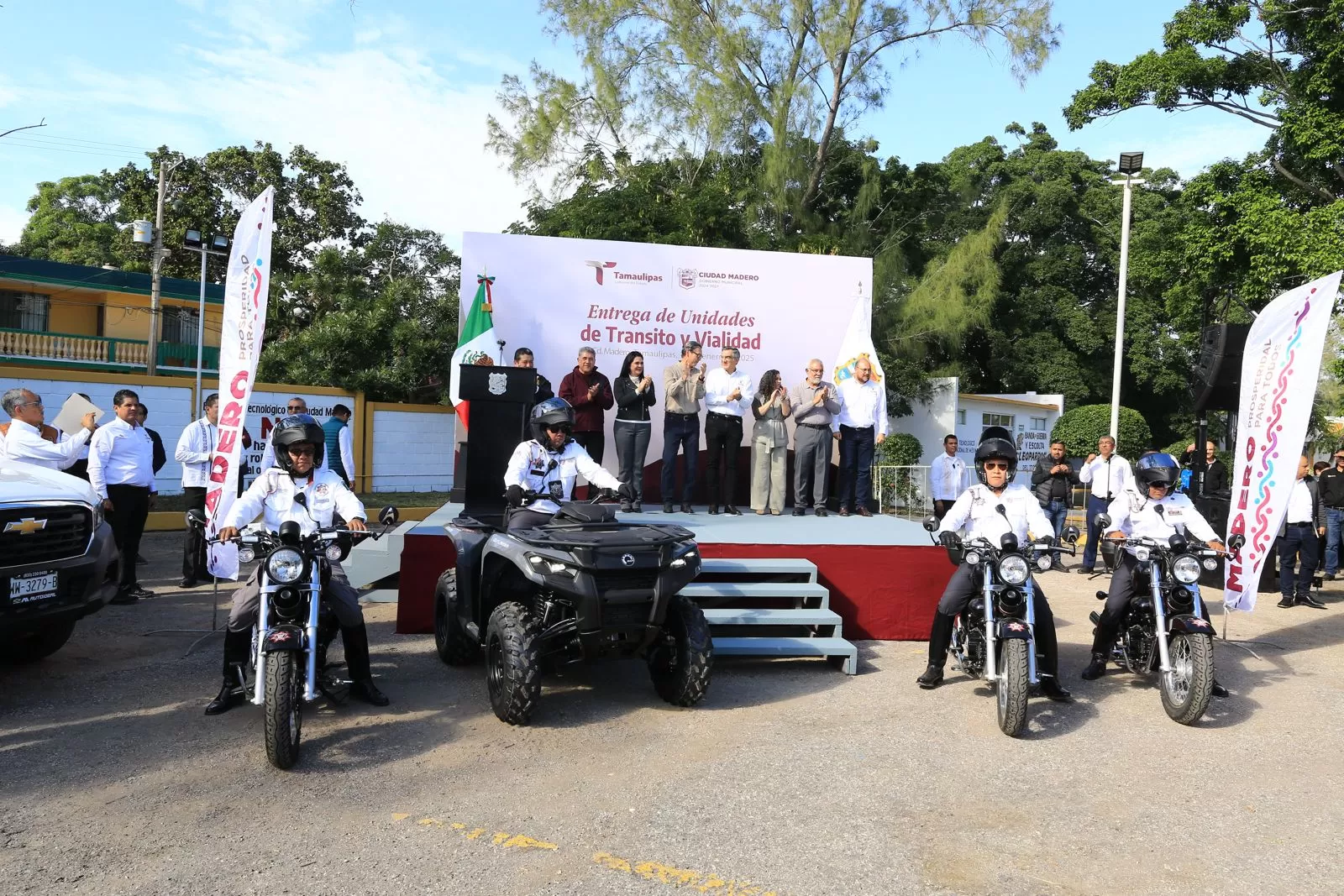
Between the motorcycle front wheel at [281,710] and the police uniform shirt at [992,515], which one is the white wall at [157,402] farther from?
the police uniform shirt at [992,515]

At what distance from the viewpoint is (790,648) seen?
6656 mm

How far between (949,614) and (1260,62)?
66.1 feet

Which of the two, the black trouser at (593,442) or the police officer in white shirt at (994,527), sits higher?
the black trouser at (593,442)

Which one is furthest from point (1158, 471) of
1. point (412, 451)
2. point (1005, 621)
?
point (412, 451)

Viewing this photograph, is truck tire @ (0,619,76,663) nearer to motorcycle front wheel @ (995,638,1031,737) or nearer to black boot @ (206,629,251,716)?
black boot @ (206,629,251,716)

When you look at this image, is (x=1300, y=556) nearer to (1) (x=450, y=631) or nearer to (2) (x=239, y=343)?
(1) (x=450, y=631)

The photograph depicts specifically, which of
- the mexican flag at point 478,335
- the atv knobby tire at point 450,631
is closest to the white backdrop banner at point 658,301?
the mexican flag at point 478,335

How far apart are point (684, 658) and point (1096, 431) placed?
23.5 metres

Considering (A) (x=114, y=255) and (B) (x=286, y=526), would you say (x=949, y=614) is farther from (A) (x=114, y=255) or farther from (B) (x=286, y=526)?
(A) (x=114, y=255)

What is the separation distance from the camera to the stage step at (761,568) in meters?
7.24

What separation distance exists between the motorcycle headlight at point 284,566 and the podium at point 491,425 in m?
3.39

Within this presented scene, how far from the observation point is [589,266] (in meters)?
11.2

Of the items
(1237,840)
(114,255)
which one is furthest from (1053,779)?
(114,255)

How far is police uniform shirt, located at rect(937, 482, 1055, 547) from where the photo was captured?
19.7ft
